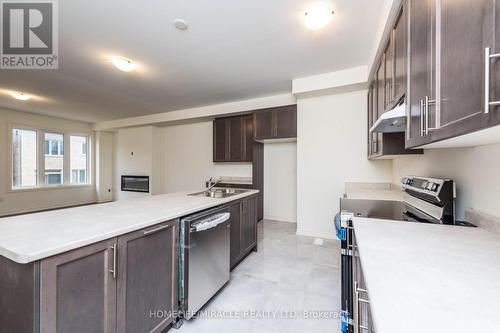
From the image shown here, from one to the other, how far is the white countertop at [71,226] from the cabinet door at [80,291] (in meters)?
0.05

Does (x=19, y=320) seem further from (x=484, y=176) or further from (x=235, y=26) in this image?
(x=235, y=26)

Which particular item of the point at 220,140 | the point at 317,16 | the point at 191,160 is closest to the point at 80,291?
the point at 317,16

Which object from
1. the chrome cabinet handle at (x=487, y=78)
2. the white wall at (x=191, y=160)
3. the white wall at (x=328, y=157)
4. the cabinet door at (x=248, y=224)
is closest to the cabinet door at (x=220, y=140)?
the white wall at (x=191, y=160)

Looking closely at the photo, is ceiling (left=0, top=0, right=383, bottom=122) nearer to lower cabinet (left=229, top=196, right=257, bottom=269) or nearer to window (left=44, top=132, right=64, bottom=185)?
window (left=44, top=132, right=64, bottom=185)

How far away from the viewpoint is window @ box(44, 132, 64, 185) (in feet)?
18.5

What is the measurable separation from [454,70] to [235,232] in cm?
221

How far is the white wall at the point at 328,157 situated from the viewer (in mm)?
3291

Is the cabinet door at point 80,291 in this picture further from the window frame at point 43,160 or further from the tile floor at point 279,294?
the window frame at point 43,160

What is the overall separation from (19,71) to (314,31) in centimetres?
417

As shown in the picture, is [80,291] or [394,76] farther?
[394,76]

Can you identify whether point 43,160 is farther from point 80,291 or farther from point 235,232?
point 80,291

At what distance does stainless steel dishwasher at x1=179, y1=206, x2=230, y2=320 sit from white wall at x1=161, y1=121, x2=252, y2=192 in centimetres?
298

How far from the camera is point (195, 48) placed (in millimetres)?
2533

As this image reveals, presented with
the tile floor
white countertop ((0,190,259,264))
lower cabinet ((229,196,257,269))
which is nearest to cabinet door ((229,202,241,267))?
lower cabinet ((229,196,257,269))
